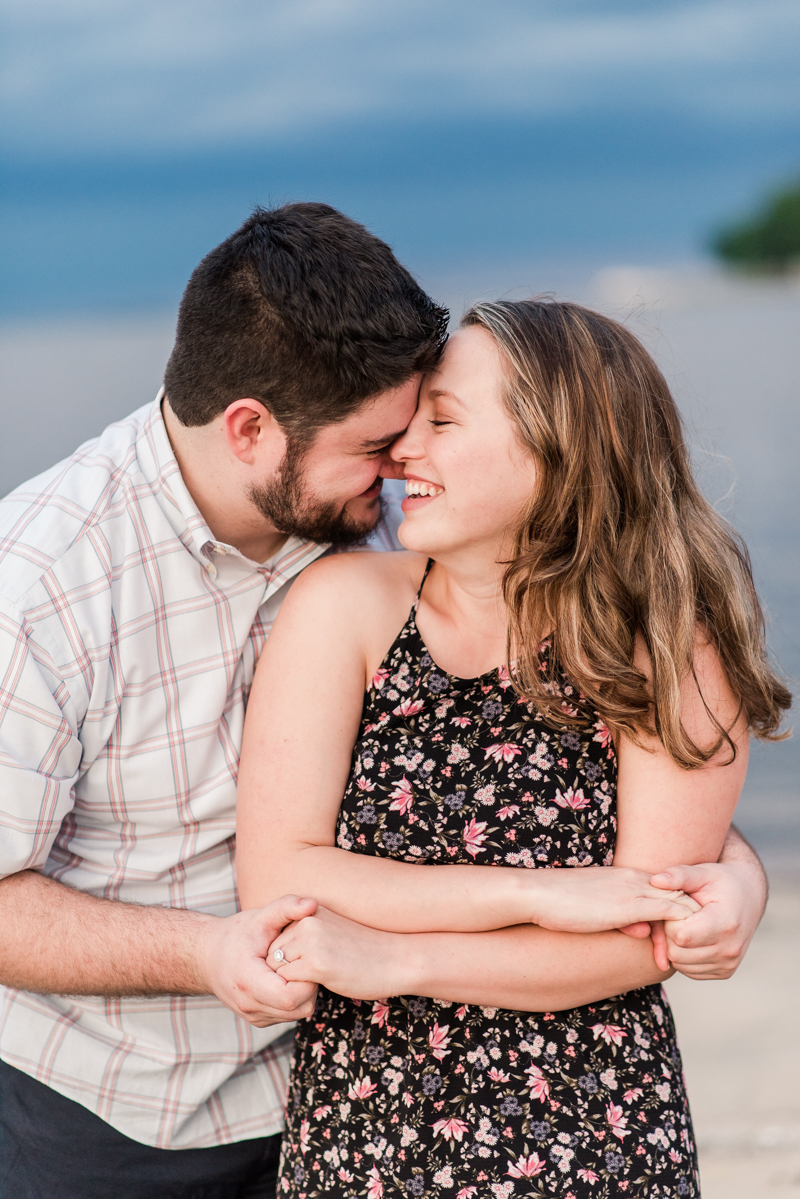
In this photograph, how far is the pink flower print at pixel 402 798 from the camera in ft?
5.78

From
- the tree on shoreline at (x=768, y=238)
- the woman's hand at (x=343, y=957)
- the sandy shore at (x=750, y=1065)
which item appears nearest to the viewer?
the woman's hand at (x=343, y=957)

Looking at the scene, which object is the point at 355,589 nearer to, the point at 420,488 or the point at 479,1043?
the point at 420,488

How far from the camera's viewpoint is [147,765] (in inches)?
72.5

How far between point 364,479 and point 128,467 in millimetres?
408

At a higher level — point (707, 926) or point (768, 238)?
point (768, 238)

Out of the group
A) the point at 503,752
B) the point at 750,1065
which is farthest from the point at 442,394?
the point at 750,1065

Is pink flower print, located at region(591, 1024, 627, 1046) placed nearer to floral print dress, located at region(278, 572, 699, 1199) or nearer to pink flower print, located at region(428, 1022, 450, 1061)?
floral print dress, located at region(278, 572, 699, 1199)

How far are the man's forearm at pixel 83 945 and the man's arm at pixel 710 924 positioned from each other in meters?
0.72

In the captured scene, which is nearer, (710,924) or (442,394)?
(710,924)

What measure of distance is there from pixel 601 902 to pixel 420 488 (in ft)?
2.39

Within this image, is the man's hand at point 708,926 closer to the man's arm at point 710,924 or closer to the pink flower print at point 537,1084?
the man's arm at point 710,924

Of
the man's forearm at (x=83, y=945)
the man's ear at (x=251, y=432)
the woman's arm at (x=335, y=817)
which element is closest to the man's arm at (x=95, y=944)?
the man's forearm at (x=83, y=945)

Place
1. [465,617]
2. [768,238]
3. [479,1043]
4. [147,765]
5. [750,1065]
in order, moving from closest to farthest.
A: [479,1043] < [147,765] < [465,617] < [750,1065] < [768,238]

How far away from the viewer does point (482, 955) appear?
1673mm
